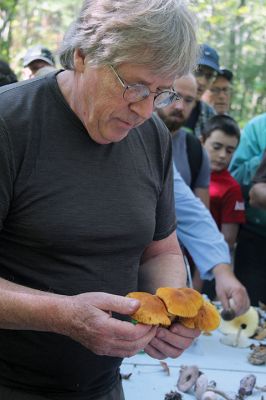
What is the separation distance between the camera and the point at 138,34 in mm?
1221

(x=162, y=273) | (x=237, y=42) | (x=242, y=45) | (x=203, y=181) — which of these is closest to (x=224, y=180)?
(x=203, y=181)

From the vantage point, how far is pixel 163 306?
1386mm

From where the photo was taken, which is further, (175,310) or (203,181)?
(203,181)

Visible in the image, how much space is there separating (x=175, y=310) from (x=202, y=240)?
1.20 m

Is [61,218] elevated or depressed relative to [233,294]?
elevated

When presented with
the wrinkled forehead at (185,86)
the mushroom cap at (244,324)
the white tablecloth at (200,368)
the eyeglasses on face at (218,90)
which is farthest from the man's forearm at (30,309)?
the eyeglasses on face at (218,90)

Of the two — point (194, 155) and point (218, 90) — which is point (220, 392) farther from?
point (218, 90)

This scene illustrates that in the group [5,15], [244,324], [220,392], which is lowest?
[244,324]

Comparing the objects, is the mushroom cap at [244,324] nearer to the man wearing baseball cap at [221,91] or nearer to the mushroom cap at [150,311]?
the mushroom cap at [150,311]

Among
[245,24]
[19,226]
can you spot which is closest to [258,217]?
[19,226]

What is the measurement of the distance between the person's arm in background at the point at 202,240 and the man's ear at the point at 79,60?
130 cm

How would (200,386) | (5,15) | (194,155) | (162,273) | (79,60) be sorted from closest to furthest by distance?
1. (79,60)
2. (162,273)
3. (200,386)
4. (194,155)
5. (5,15)

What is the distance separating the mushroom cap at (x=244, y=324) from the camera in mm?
2609

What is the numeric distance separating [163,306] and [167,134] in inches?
20.9
